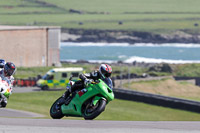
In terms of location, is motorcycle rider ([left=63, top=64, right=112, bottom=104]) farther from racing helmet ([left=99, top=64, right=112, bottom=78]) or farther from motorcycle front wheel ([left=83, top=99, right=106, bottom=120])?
motorcycle front wheel ([left=83, top=99, right=106, bottom=120])

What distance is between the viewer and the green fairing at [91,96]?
48.9 ft

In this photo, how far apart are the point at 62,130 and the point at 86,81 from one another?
142 inches

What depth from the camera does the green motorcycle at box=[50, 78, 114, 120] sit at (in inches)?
585

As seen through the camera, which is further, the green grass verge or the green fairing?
the green grass verge

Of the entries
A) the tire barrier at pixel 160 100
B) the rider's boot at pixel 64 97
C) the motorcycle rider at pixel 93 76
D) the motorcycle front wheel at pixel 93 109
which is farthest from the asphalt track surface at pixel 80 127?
the tire barrier at pixel 160 100

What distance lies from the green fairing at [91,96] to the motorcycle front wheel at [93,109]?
0.14 meters

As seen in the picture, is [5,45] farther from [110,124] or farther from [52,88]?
[110,124]

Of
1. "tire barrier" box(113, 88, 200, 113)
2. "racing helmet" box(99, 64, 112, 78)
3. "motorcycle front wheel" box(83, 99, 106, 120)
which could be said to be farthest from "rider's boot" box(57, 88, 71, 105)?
"tire barrier" box(113, 88, 200, 113)

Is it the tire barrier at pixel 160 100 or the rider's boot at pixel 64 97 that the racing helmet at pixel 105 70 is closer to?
the rider's boot at pixel 64 97

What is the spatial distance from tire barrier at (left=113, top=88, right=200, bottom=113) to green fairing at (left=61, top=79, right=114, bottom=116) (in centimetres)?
1498

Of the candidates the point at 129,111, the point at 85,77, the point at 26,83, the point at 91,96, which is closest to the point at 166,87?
the point at 26,83

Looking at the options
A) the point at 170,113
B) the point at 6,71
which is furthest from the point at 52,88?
the point at 6,71

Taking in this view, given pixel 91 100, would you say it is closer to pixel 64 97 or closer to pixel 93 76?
pixel 93 76

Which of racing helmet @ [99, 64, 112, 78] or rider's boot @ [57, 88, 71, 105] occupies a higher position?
racing helmet @ [99, 64, 112, 78]
